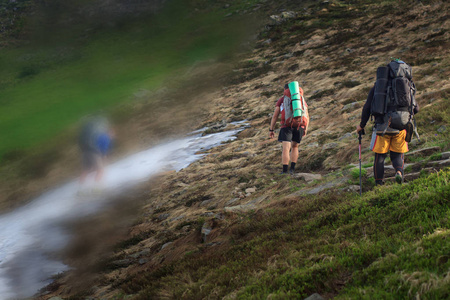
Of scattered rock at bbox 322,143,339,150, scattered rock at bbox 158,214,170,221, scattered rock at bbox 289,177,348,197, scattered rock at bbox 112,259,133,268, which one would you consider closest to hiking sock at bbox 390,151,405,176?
scattered rock at bbox 289,177,348,197

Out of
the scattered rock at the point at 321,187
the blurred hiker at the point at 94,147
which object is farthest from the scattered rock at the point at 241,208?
the blurred hiker at the point at 94,147

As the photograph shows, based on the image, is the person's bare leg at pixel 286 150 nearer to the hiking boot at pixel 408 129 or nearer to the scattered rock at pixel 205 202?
the scattered rock at pixel 205 202

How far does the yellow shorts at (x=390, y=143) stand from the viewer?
7500 mm

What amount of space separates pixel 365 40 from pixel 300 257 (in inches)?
1061

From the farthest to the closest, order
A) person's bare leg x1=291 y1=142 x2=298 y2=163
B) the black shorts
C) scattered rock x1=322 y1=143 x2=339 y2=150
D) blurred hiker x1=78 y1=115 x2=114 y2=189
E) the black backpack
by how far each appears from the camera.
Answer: blurred hiker x1=78 y1=115 x2=114 y2=189
scattered rock x1=322 y1=143 x2=339 y2=150
person's bare leg x1=291 y1=142 x2=298 y2=163
the black shorts
the black backpack

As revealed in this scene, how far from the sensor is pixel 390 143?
24.9 feet

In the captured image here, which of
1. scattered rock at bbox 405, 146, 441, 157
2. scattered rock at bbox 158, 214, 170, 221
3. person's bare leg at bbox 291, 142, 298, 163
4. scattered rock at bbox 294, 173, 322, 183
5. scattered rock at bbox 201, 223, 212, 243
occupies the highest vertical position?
scattered rock at bbox 405, 146, 441, 157

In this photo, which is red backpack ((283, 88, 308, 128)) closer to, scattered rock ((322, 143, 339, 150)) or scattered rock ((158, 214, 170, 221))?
scattered rock ((322, 143, 339, 150))

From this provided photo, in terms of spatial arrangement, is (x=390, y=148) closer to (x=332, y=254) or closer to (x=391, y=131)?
(x=391, y=131)

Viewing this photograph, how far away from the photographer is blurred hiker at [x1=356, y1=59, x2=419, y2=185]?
7.17 meters

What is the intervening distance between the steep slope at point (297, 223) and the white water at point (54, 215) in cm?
104

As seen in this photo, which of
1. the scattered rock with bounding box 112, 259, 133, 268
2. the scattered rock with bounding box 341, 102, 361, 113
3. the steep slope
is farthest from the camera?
the scattered rock with bounding box 341, 102, 361, 113

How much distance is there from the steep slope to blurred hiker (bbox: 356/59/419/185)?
760 millimetres

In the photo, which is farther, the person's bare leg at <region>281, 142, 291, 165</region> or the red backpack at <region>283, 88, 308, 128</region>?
the person's bare leg at <region>281, 142, 291, 165</region>
